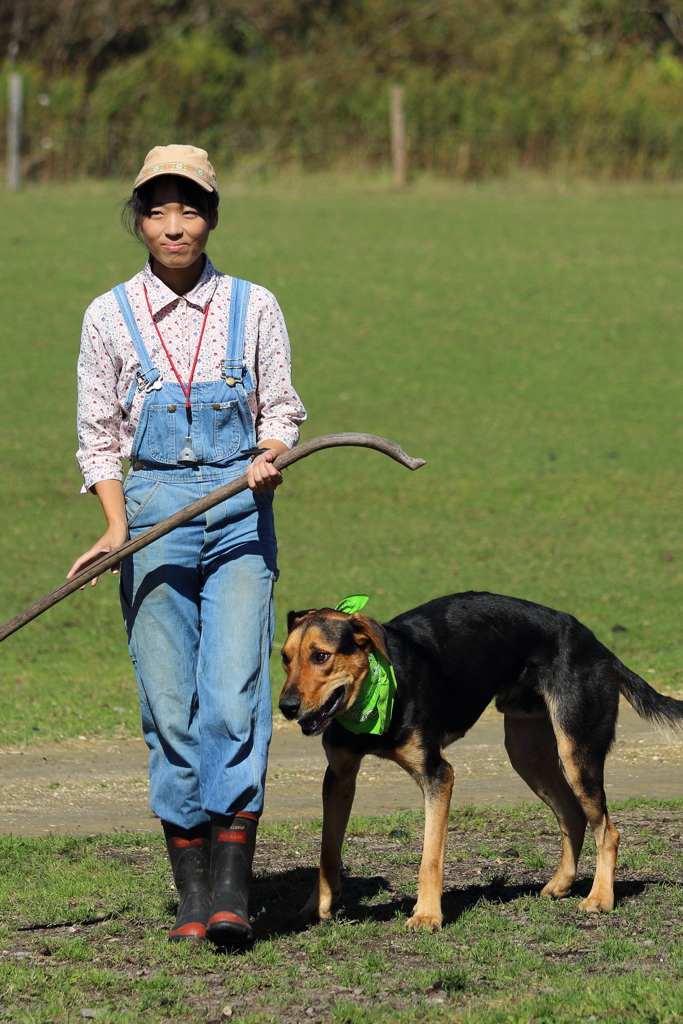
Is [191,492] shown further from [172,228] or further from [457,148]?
[457,148]

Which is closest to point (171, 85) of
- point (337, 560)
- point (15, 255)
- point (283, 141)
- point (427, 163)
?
point (283, 141)

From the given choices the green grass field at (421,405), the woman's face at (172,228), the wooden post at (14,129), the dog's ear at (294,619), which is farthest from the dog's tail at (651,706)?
the wooden post at (14,129)

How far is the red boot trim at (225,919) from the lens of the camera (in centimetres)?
412

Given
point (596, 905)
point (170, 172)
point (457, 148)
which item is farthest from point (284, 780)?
point (457, 148)

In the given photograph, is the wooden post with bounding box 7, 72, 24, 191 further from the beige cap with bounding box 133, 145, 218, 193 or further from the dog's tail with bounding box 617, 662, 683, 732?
the dog's tail with bounding box 617, 662, 683, 732

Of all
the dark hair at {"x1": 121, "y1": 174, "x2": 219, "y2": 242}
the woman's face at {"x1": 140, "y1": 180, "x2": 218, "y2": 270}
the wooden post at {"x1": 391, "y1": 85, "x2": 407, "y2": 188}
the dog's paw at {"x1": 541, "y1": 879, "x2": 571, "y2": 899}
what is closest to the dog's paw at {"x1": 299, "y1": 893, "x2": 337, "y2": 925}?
the dog's paw at {"x1": 541, "y1": 879, "x2": 571, "y2": 899}

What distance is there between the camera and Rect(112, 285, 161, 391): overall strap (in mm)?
4344

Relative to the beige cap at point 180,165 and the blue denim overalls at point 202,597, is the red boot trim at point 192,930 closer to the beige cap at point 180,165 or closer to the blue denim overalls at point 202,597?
the blue denim overalls at point 202,597

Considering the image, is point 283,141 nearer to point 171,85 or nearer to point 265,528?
point 171,85

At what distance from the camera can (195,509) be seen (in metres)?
4.23

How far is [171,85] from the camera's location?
28500 millimetres

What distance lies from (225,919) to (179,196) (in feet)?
7.42

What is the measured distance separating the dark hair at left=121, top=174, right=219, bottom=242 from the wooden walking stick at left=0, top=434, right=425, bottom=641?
0.84 metres

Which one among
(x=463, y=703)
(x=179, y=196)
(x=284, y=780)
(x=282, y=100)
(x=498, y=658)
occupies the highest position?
(x=282, y=100)
